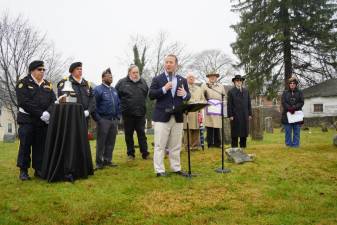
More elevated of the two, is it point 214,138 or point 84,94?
point 84,94

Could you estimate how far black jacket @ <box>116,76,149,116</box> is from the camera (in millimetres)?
8461

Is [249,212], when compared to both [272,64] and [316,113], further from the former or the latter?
[316,113]

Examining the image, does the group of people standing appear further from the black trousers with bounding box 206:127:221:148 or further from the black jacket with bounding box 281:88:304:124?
the black jacket with bounding box 281:88:304:124

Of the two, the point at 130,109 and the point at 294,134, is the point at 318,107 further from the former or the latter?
the point at 130,109

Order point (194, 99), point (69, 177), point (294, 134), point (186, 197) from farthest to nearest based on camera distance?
point (294, 134) → point (194, 99) → point (69, 177) → point (186, 197)

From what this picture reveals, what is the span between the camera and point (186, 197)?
17.9 feet

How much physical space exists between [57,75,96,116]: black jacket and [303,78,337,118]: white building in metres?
Result: 36.2

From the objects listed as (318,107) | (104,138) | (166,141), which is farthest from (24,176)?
(318,107)

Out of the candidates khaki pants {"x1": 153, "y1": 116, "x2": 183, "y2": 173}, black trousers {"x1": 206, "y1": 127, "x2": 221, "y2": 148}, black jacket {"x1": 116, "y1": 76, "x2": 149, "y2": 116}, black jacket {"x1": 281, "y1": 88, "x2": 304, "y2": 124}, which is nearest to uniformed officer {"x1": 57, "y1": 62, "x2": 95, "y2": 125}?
black jacket {"x1": 116, "y1": 76, "x2": 149, "y2": 116}

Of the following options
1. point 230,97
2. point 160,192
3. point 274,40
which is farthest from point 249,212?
point 274,40

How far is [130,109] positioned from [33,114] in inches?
90.4

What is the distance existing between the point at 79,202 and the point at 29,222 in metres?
0.82

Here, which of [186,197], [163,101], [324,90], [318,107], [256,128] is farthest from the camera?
[318,107]

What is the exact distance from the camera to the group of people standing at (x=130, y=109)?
6738 mm
